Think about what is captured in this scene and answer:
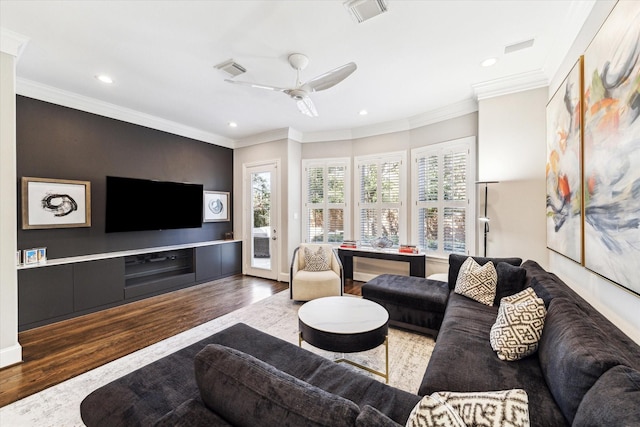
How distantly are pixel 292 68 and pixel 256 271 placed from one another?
12.9 feet

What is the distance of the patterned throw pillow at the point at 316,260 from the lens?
13.4 ft

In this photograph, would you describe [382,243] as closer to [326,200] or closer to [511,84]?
[326,200]

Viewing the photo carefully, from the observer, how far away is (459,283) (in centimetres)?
280

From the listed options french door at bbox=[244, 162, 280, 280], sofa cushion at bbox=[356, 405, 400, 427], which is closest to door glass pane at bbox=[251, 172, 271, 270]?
french door at bbox=[244, 162, 280, 280]

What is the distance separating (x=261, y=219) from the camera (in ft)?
18.1

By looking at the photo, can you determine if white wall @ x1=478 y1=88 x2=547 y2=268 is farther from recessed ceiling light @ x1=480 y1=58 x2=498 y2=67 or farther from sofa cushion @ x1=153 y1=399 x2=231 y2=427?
sofa cushion @ x1=153 y1=399 x2=231 y2=427

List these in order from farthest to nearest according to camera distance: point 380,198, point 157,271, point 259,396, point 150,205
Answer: point 380,198
point 157,271
point 150,205
point 259,396

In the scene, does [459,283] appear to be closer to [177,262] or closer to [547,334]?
[547,334]

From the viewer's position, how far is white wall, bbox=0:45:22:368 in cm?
236

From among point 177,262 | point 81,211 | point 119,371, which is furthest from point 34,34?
point 177,262

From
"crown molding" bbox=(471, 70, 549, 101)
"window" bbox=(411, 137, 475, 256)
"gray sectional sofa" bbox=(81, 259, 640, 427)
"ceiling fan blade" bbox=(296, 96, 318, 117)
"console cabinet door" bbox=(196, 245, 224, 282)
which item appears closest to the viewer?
"gray sectional sofa" bbox=(81, 259, 640, 427)

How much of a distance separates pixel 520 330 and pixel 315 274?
8.52 ft

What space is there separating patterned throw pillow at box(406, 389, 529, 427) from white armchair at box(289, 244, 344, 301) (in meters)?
2.96

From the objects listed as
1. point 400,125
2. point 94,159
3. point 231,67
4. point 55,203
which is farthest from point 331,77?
point 55,203
